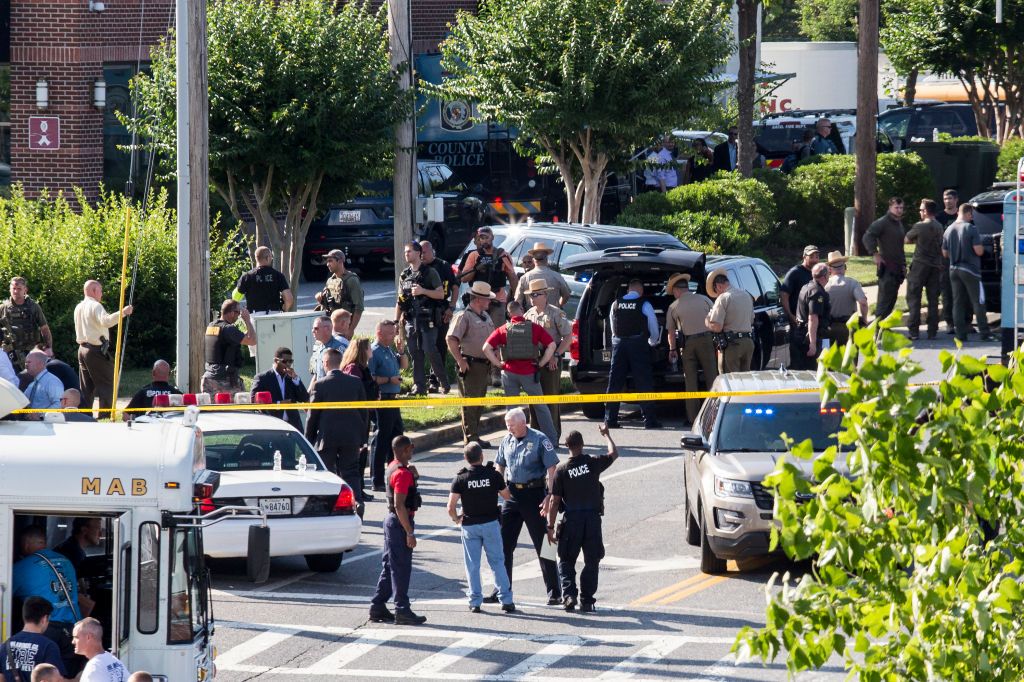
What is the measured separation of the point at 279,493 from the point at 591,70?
13.9m

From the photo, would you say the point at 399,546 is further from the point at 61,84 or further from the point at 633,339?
the point at 61,84

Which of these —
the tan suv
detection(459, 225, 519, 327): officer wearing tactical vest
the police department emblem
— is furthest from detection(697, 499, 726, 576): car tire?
the police department emblem

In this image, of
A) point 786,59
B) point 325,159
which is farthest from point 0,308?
point 786,59

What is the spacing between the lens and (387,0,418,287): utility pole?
21578 mm

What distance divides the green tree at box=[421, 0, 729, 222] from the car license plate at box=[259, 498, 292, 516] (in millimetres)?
13447

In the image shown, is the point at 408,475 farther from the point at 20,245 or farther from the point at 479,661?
the point at 20,245

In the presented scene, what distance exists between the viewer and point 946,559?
4691mm

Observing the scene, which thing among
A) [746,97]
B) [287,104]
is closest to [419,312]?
[287,104]

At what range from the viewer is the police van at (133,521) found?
27.4 feet

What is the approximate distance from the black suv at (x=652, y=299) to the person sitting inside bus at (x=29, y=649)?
11.1m

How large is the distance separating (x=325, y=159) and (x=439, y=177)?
30.9 feet

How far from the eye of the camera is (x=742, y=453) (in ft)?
43.3

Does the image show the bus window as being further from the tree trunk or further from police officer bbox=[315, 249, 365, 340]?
the tree trunk

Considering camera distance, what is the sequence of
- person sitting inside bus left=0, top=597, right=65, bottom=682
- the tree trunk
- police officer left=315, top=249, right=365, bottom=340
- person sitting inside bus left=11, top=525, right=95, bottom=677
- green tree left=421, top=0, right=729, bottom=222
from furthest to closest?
1. the tree trunk
2. green tree left=421, top=0, right=729, bottom=222
3. police officer left=315, top=249, right=365, bottom=340
4. person sitting inside bus left=11, top=525, right=95, bottom=677
5. person sitting inside bus left=0, top=597, right=65, bottom=682
